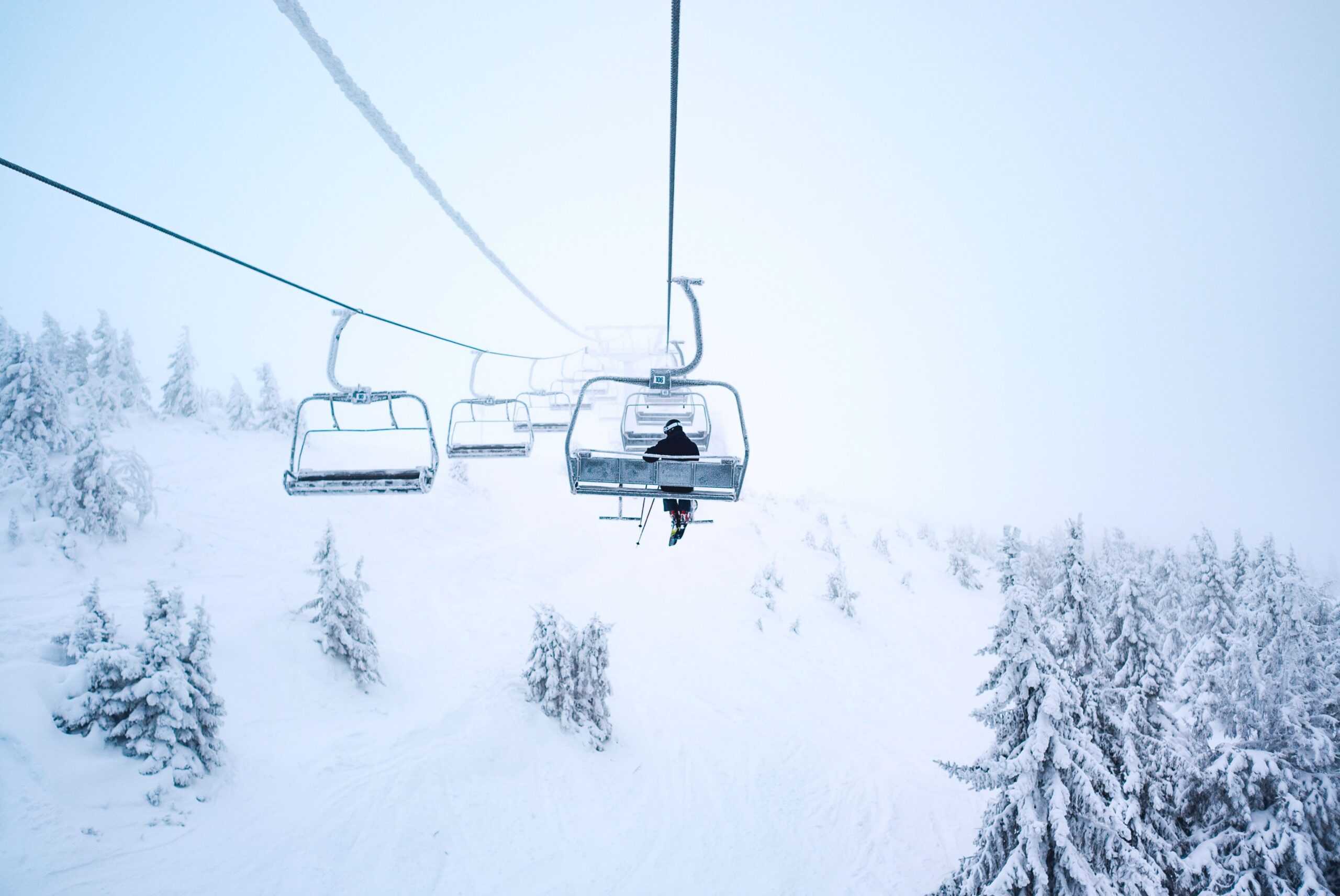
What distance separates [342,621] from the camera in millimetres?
16297

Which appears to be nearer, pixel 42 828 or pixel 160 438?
pixel 42 828

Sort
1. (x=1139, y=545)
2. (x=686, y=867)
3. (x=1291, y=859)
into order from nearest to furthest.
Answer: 1. (x=1291, y=859)
2. (x=686, y=867)
3. (x=1139, y=545)

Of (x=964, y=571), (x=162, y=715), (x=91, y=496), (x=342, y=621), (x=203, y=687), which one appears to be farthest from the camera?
(x=964, y=571)

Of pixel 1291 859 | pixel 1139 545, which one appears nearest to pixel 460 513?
pixel 1291 859

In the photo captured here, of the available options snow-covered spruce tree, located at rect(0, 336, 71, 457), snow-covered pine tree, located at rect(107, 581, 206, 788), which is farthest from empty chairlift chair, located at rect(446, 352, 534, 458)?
snow-covered spruce tree, located at rect(0, 336, 71, 457)

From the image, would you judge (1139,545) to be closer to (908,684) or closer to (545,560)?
(908,684)

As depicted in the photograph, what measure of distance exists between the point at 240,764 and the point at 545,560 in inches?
703

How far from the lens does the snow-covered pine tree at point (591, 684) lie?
16.8 metres

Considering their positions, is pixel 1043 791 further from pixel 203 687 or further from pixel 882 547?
pixel 882 547

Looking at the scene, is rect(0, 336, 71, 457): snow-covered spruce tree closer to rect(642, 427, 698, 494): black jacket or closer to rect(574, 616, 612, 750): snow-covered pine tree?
rect(574, 616, 612, 750): snow-covered pine tree

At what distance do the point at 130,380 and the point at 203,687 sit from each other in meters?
34.3

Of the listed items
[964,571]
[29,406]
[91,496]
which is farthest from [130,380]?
Answer: [964,571]

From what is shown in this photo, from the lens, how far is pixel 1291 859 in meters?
11.1

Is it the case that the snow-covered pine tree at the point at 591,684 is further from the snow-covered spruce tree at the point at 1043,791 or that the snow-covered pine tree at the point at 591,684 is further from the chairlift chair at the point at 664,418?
the snow-covered spruce tree at the point at 1043,791
